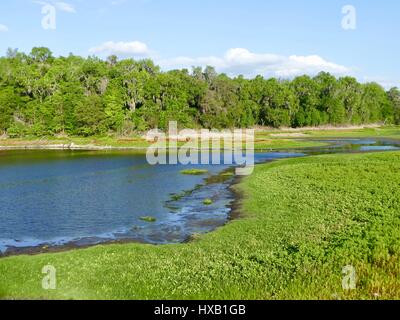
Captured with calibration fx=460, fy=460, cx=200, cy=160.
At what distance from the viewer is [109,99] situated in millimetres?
145000

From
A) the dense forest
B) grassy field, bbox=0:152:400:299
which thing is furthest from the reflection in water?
the dense forest

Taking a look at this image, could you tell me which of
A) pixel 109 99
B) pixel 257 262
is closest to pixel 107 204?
pixel 257 262

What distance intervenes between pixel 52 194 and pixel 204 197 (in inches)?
616

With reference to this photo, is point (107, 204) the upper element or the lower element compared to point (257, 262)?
lower

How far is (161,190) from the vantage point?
161 feet

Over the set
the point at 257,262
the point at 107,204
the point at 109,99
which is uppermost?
the point at 109,99

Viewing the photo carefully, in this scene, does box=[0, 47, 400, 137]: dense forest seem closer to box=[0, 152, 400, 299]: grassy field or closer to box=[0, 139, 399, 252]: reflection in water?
box=[0, 139, 399, 252]: reflection in water

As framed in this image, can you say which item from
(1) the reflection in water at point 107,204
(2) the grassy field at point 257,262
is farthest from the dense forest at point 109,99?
(2) the grassy field at point 257,262

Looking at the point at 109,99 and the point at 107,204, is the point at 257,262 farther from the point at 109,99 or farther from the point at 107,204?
the point at 109,99

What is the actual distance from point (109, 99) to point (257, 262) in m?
131

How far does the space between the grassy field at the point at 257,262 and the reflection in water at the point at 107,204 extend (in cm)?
438

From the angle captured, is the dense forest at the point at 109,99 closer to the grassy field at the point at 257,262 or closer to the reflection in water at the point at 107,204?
the reflection in water at the point at 107,204

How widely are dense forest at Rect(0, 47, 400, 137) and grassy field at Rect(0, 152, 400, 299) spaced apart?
11337 cm
